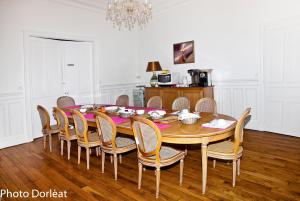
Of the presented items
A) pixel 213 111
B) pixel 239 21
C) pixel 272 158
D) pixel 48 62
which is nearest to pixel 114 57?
pixel 48 62

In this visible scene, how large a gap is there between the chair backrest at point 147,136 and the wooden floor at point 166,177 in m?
0.49

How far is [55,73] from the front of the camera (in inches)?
208

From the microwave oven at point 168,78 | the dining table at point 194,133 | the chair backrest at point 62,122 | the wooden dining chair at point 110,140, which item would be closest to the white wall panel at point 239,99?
the microwave oven at point 168,78

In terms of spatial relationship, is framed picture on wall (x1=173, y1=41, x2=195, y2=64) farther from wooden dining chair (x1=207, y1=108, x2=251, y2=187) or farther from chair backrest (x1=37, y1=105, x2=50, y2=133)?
chair backrest (x1=37, y1=105, x2=50, y2=133)

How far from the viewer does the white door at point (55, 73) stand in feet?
16.2

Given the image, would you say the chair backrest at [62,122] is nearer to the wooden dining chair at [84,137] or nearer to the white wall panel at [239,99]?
the wooden dining chair at [84,137]

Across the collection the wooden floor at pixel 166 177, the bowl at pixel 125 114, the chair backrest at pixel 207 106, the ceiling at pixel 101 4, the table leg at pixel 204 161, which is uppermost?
the ceiling at pixel 101 4

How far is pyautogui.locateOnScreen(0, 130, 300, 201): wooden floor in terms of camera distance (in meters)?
2.44

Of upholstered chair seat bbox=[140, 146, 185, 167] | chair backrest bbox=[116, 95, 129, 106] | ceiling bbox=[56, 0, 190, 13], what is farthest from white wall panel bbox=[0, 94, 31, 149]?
upholstered chair seat bbox=[140, 146, 185, 167]

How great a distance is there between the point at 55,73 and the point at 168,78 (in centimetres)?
281

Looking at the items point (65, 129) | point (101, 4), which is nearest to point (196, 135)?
point (65, 129)

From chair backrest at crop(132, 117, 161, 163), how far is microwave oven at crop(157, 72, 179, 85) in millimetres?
3576

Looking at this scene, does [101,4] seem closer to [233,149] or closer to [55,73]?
[55,73]

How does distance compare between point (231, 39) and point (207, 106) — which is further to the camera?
point (231, 39)
